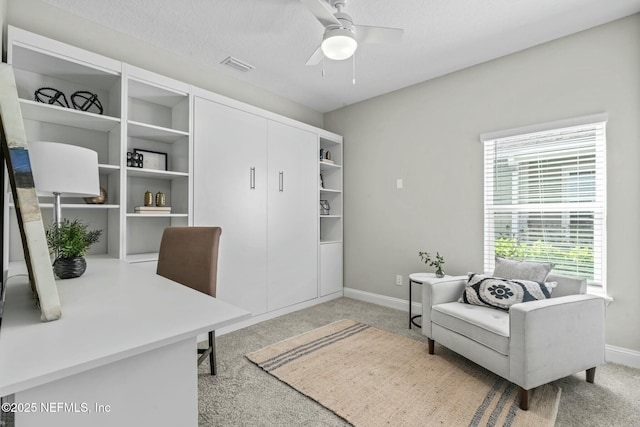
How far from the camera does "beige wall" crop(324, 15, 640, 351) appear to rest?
7.61 ft

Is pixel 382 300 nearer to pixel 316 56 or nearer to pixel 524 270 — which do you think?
pixel 524 270

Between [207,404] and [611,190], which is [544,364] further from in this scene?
[207,404]

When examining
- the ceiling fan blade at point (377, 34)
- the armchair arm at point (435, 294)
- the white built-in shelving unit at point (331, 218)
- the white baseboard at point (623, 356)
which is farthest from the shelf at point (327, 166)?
the white baseboard at point (623, 356)

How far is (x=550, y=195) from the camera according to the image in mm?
2686

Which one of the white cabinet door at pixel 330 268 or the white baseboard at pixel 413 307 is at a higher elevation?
the white cabinet door at pixel 330 268

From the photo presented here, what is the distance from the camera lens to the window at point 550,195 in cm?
246

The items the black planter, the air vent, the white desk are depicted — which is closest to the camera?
the white desk

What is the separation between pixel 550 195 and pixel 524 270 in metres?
0.81

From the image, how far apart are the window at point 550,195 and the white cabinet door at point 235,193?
7.46ft

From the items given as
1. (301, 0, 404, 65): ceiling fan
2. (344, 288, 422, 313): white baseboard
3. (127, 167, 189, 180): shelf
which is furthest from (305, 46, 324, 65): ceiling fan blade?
(344, 288, 422, 313): white baseboard

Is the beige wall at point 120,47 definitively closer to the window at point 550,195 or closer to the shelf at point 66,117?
the shelf at point 66,117

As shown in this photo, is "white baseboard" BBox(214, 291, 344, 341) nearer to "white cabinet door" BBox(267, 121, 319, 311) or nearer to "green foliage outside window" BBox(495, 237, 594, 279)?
"white cabinet door" BBox(267, 121, 319, 311)

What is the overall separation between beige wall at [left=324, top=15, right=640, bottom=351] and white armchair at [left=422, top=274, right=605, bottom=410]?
0.61m

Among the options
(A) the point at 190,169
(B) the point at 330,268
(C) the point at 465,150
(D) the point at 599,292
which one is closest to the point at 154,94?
(A) the point at 190,169
